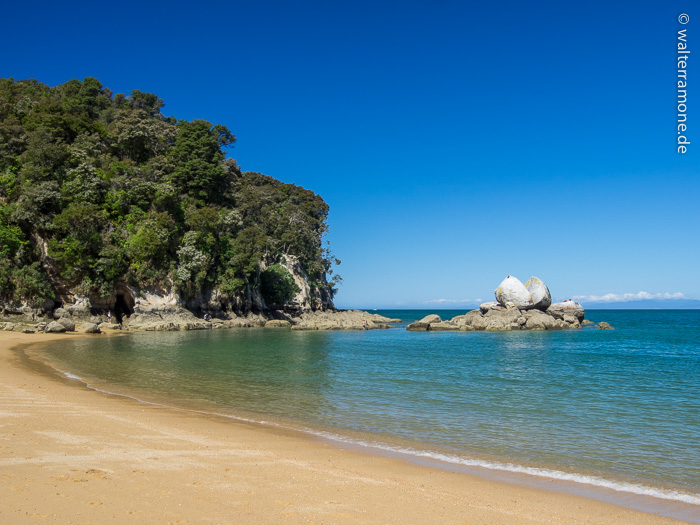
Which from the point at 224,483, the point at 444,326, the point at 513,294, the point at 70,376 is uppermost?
the point at 513,294

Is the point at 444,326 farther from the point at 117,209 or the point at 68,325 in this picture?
the point at 68,325

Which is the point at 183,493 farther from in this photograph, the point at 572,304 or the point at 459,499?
the point at 572,304

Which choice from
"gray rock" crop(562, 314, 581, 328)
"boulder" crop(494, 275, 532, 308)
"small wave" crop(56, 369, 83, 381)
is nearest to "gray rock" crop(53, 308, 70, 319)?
"small wave" crop(56, 369, 83, 381)

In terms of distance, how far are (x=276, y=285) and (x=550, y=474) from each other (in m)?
55.3

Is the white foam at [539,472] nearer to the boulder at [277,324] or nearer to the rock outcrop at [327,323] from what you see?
the rock outcrop at [327,323]

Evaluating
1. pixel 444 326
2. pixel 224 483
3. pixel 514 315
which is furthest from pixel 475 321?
pixel 224 483

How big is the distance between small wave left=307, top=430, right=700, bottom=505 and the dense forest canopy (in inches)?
1564

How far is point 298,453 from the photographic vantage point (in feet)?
25.9

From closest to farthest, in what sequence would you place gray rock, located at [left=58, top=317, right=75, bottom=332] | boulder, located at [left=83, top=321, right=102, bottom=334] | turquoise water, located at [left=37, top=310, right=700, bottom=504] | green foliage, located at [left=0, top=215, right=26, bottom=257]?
turquoise water, located at [left=37, top=310, right=700, bottom=504] < gray rock, located at [left=58, top=317, right=75, bottom=332] < boulder, located at [left=83, top=321, right=102, bottom=334] < green foliage, located at [left=0, top=215, right=26, bottom=257]

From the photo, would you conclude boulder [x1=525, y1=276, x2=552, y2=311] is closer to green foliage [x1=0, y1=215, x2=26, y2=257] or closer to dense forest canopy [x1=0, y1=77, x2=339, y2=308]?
dense forest canopy [x1=0, y1=77, x2=339, y2=308]

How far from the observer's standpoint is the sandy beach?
4906 millimetres

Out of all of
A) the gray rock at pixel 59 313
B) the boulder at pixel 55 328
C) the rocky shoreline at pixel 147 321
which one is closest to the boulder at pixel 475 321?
the rocky shoreline at pixel 147 321

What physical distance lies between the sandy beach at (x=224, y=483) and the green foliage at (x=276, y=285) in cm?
5191

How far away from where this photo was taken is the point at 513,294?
54.4 m
